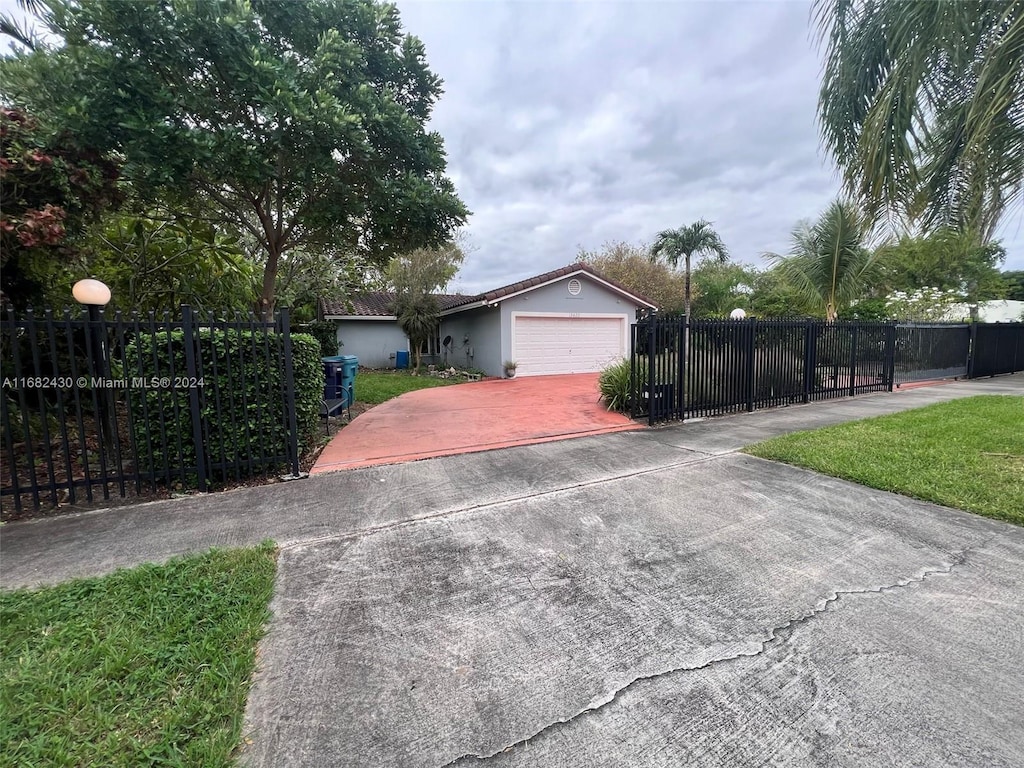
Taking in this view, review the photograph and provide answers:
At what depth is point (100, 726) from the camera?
70.3 inches

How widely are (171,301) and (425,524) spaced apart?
7.20 m

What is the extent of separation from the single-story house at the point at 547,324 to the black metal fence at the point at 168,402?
10786 mm

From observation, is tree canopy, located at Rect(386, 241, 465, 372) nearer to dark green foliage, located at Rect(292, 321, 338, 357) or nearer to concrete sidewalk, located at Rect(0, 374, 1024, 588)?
dark green foliage, located at Rect(292, 321, 338, 357)

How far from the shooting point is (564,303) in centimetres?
1642

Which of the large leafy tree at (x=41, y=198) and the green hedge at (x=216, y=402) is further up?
the large leafy tree at (x=41, y=198)

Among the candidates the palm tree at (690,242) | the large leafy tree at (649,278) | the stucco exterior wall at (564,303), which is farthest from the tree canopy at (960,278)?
the stucco exterior wall at (564,303)

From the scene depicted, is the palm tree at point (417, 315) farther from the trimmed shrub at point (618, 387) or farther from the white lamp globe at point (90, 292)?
the white lamp globe at point (90, 292)

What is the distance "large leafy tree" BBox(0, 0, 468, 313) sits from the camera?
5.42 meters

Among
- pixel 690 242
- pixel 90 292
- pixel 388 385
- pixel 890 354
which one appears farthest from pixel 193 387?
pixel 690 242

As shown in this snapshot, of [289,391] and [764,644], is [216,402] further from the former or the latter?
[764,644]

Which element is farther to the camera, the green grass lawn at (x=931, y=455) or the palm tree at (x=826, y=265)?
the palm tree at (x=826, y=265)

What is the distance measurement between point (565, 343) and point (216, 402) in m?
13.2

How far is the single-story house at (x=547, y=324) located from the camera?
1559 centimetres

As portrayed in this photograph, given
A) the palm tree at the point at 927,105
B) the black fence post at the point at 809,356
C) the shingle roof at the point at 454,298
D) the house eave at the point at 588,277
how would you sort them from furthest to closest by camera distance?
the shingle roof at the point at 454,298 → the house eave at the point at 588,277 → the black fence post at the point at 809,356 → the palm tree at the point at 927,105
